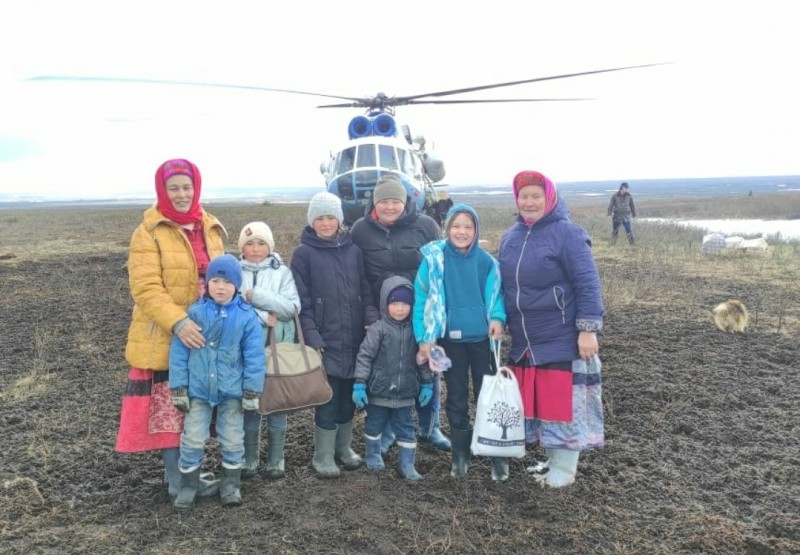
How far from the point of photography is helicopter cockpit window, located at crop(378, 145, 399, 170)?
10875mm

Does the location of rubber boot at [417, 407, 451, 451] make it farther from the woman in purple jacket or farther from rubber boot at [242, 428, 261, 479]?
rubber boot at [242, 428, 261, 479]

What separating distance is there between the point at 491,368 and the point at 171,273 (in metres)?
1.98

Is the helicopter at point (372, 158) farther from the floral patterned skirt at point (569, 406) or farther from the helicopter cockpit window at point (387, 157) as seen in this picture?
the floral patterned skirt at point (569, 406)

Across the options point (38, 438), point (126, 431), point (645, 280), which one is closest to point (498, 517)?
point (126, 431)

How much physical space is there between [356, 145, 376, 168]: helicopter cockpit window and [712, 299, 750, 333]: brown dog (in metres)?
6.05

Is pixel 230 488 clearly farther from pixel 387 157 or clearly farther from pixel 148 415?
pixel 387 157

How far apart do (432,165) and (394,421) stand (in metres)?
10.4

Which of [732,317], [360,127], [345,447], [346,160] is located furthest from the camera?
[360,127]

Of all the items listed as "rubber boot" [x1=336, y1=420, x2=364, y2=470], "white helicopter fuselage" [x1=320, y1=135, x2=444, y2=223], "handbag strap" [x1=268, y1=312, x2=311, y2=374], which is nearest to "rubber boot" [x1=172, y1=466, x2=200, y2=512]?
"handbag strap" [x1=268, y1=312, x2=311, y2=374]

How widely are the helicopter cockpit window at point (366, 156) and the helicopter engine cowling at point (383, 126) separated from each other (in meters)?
0.80

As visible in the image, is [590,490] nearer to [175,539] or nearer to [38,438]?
[175,539]

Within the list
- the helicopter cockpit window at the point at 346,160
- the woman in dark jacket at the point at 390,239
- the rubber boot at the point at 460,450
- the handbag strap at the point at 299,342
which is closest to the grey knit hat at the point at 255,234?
the handbag strap at the point at 299,342

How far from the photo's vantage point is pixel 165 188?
10.8 feet

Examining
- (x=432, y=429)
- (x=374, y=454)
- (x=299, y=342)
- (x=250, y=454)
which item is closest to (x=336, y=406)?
(x=374, y=454)
